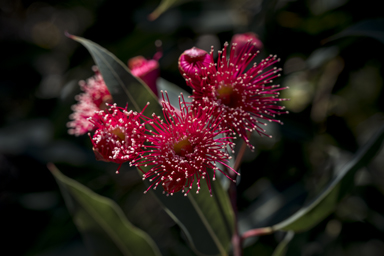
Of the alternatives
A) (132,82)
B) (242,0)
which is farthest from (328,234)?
(242,0)

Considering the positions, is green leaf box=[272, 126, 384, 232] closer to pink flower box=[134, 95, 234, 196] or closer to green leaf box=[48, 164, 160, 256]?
pink flower box=[134, 95, 234, 196]

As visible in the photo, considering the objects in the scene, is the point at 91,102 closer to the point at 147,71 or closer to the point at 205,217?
the point at 147,71

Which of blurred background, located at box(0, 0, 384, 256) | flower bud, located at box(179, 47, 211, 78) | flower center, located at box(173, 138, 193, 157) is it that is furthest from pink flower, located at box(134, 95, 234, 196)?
blurred background, located at box(0, 0, 384, 256)

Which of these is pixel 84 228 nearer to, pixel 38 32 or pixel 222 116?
pixel 222 116

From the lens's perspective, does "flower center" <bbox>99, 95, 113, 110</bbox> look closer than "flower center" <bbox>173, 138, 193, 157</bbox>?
No

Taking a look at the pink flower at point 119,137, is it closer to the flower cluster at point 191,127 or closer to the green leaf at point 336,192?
the flower cluster at point 191,127

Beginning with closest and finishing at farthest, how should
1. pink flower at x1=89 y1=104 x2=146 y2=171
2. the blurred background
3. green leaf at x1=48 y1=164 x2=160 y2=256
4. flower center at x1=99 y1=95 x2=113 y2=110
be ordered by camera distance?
pink flower at x1=89 y1=104 x2=146 y2=171 < green leaf at x1=48 y1=164 x2=160 y2=256 < flower center at x1=99 y1=95 x2=113 y2=110 < the blurred background

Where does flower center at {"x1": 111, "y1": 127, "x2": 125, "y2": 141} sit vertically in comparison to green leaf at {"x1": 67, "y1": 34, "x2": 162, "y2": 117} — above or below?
below

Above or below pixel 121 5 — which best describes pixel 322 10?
below
